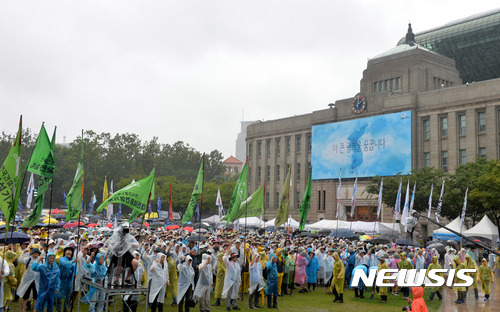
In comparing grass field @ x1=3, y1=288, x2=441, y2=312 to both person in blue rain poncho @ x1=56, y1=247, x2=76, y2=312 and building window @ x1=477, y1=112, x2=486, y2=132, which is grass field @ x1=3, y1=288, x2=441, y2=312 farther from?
building window @ x1=477, y1=112, x2=486, y2=132

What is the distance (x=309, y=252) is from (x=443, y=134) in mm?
33878

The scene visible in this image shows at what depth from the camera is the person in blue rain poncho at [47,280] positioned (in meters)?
12.3

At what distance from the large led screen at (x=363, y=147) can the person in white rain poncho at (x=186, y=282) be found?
3816 cm

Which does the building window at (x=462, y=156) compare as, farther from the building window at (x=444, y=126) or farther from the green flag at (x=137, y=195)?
the green flag at (x=137, y=195)

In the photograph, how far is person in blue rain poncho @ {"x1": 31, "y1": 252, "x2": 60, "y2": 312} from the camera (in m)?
12.3

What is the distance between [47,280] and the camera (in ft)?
40.7

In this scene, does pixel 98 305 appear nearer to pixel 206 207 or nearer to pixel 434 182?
pixel 434 182

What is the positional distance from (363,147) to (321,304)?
3899cm

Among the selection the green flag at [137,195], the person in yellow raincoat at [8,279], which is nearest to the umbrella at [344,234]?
the green flag at [137,195]

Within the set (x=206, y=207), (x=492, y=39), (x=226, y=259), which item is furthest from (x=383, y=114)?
(x=226, y=259)

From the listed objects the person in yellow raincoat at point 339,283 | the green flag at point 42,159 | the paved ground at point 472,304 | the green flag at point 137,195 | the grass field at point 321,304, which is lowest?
the grass field at point 321,304

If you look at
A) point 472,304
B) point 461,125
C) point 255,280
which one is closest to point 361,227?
point 461,125

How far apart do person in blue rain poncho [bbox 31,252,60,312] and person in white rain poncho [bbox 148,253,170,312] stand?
2.31 m

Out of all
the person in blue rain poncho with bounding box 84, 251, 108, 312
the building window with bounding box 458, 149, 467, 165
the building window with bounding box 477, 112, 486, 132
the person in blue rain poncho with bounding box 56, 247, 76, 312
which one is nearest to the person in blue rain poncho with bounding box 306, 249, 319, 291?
the person in blue rain poncho with bounding box 84, 251, 108, 312
